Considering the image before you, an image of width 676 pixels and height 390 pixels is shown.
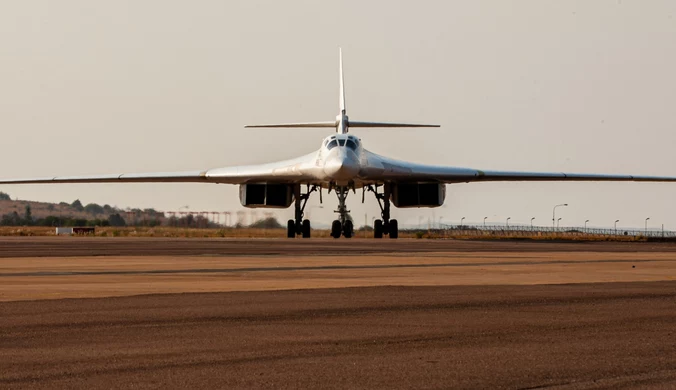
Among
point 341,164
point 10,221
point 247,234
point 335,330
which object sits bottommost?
point 335,330

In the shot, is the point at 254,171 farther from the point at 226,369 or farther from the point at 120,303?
A: the point at 226,369

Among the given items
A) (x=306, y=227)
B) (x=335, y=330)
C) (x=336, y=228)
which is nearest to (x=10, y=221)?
(x=306, y=227)

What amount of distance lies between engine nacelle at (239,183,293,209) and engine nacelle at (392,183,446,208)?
405 cm

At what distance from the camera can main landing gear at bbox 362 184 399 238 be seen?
3778cm

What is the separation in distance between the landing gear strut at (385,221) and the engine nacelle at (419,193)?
38cm

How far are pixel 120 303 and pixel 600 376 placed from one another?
15.0ft

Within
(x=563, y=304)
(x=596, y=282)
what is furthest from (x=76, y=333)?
(x=596, y=282)

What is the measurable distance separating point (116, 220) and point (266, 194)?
71.5ft

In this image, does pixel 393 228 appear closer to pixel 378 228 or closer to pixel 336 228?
pixel 378 228

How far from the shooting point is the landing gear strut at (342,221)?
36.8m

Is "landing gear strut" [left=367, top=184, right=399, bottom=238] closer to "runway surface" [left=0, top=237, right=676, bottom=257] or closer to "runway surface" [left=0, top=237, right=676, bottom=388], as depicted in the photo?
"runway surface" [left=0, top=237, right=676, bottom=257]

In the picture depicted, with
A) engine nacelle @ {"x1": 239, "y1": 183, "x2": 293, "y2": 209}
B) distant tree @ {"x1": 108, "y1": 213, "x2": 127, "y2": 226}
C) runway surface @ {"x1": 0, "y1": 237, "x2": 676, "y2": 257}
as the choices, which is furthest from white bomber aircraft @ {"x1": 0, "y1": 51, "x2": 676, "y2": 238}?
distant tree @ {"x1": 108, "y1": 213, "x2": 127, "y2": 226}

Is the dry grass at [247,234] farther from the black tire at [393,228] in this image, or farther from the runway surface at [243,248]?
the runway surface at [243,248]

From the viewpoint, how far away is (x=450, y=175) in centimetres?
3716
